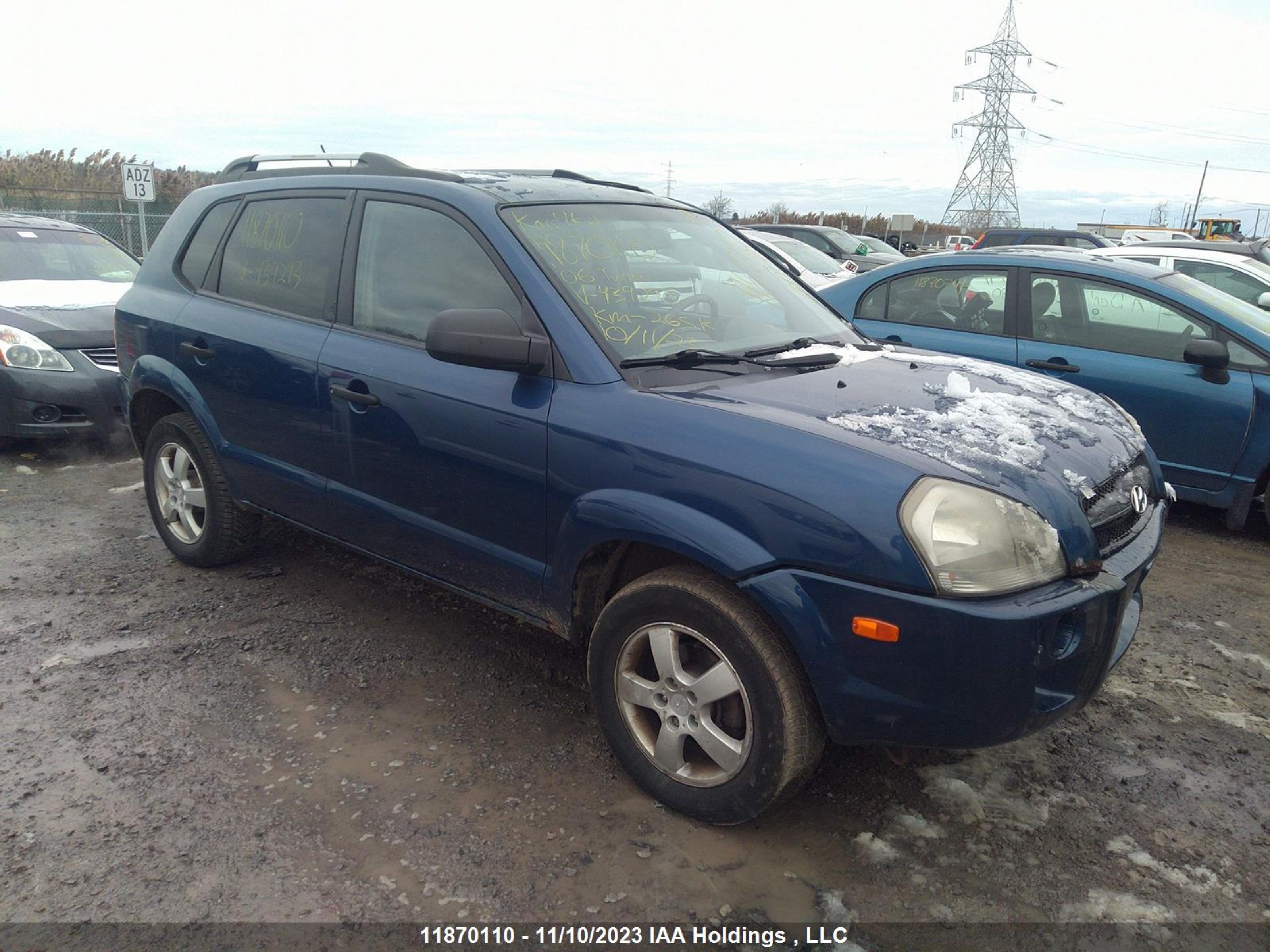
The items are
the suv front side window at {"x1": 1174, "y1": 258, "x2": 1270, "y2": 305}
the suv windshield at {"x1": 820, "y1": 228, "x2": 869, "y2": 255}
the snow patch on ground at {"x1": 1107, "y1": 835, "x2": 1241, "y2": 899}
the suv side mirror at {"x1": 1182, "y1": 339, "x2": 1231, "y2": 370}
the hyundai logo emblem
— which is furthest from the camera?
the suv windshield at {"x1": 820, "y1": 228, "x2": 869, "y2": 255}

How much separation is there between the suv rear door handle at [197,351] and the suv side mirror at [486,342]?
1652mm

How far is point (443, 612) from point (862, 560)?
240 cm

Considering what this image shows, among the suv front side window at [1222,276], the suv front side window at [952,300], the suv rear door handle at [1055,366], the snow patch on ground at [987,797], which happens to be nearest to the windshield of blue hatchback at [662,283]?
the snow patch on ground at [987,797]

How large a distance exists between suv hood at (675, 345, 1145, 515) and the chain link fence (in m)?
16.3

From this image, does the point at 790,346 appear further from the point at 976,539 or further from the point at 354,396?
the point at 354,396

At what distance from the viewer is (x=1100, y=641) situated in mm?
2410

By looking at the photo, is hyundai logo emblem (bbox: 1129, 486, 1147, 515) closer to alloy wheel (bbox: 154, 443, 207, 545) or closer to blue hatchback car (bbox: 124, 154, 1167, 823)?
blue hatchback car (bbox: 124, 154, 1167, 823)

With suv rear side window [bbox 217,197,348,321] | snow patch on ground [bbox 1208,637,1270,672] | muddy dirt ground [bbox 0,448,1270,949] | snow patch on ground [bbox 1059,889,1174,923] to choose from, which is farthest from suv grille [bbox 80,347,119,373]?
snow patch on ground [bbox 1208,637,1270,672]

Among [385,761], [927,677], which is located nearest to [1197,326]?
[927,677]

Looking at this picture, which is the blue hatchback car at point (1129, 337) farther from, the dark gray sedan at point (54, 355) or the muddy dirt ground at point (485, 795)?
the dark gray sedan at point (54, 355)

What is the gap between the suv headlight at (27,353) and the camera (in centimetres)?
625

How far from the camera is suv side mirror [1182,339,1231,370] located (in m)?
4.98

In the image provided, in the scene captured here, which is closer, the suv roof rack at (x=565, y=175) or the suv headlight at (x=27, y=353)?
the suv roof rack at (x=565, y=175)

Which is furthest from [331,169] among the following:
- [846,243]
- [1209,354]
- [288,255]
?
[846,243]
